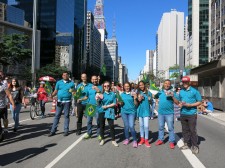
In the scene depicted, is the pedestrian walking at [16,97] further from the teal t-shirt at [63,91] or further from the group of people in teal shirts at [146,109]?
the group of people in teal shirts at [146,109]

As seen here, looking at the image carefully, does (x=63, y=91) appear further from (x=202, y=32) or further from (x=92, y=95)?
(x=202, y=32)

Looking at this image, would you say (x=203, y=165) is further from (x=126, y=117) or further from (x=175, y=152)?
(x=126, y=117)

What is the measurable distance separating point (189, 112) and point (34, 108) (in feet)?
29.8

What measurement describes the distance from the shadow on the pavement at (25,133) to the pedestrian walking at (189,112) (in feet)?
14.4

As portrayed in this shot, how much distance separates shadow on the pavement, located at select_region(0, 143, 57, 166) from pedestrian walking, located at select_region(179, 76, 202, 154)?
3323mm

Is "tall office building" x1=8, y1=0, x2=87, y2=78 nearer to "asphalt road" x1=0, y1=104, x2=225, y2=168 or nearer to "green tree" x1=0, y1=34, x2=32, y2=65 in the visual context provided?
"green tree" x1=0, y1=34, x2=32, y2=65

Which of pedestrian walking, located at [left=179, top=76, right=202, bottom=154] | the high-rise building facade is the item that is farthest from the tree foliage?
pedestrian walking, located at [left=179, top=76, right=202, bottom=154]

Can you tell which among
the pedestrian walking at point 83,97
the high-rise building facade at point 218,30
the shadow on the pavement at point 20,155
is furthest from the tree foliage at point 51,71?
the shadow on the pavement at point 20,155

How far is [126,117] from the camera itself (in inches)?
326

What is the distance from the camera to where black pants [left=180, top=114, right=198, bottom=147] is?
7.68 metres

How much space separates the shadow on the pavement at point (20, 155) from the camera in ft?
21.8

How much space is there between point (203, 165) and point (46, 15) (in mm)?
105160

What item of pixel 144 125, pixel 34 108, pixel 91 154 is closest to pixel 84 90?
pixel 144 125

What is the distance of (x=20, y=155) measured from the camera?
23.5 feet
